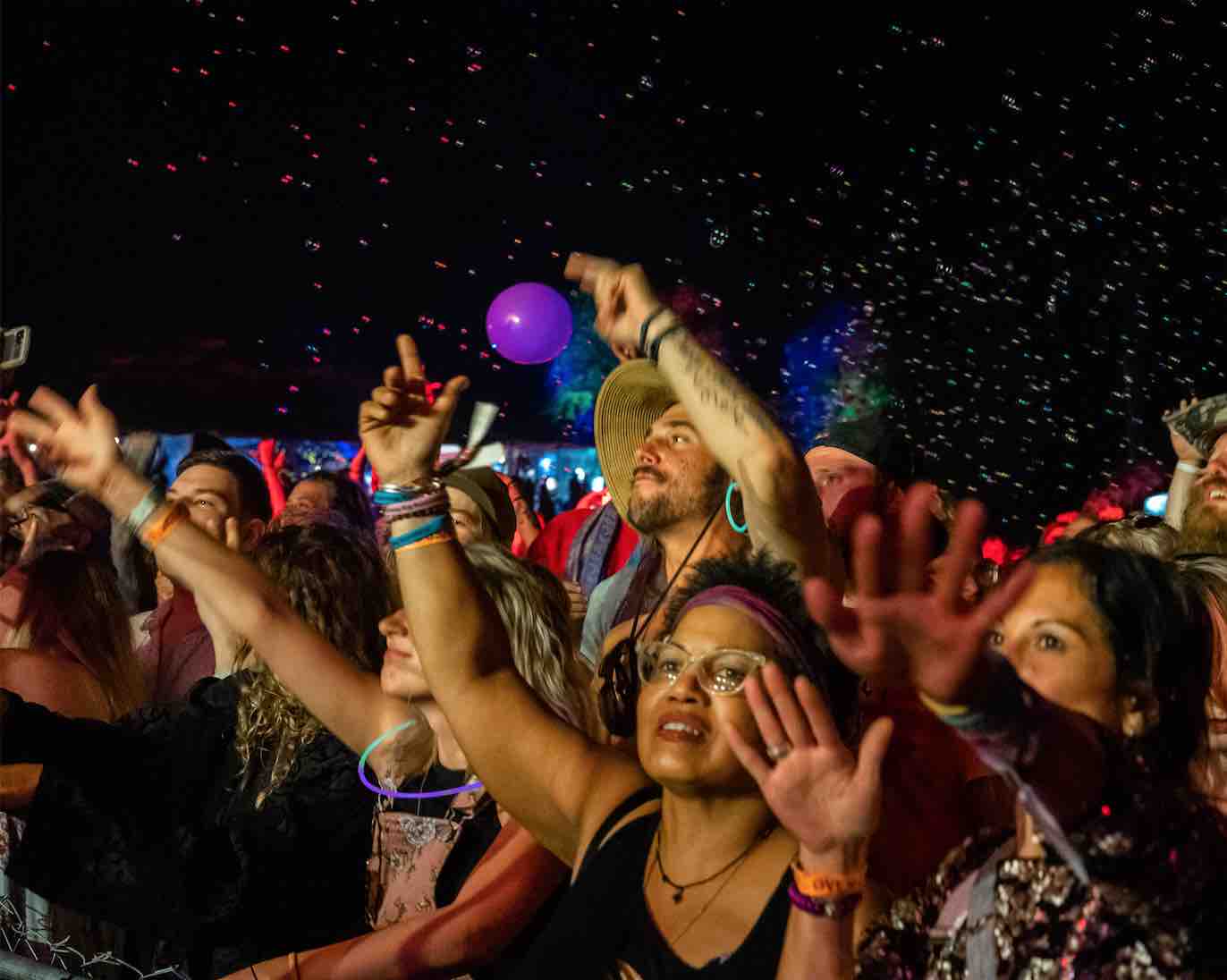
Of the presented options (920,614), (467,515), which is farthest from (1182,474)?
(920,614)

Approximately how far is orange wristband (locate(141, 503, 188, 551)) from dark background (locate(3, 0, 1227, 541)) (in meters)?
5.02

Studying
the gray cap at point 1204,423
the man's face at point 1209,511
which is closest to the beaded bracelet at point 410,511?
the man's face at point 1209,511

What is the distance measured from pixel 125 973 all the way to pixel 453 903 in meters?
1.17

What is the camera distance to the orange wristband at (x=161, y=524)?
2566 mm

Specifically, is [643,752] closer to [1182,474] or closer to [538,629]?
[538,629]

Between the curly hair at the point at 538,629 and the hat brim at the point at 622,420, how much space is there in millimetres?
580

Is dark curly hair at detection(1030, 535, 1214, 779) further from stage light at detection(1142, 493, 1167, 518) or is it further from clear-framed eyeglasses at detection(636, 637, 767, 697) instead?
stage light at detection(1142, 493, 1167, 518)

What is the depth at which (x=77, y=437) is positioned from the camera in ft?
8.58

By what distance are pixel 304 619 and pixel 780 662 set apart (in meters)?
1.65

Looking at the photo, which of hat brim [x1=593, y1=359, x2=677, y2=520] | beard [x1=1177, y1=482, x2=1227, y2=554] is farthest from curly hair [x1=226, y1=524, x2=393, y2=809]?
beard [x1=1177, y1=482, x2=1227, y2=554]

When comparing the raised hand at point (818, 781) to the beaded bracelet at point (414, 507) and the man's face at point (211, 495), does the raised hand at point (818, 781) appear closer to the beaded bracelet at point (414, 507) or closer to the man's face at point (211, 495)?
the beaded bracelet at point (414, 507)

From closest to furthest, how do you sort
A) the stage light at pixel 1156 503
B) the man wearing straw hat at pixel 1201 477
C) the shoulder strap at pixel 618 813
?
the shoulder strap at pixel 618 813, the man wearing straw hat at pixel 1201 477, the stage light at pixel 1156 503

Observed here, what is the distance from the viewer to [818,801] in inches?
60.5

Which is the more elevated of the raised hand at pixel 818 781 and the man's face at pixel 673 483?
the raised hand at pixel 818 781
